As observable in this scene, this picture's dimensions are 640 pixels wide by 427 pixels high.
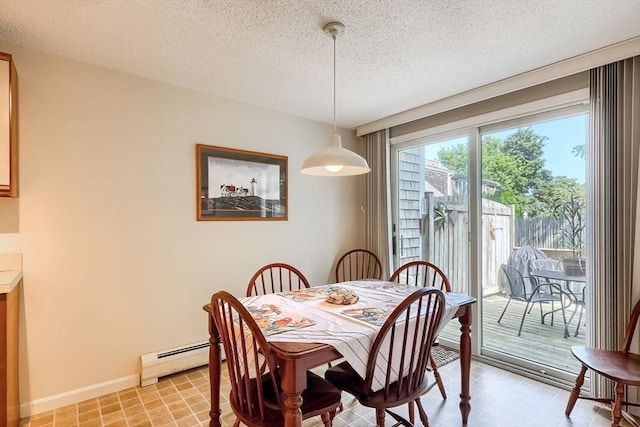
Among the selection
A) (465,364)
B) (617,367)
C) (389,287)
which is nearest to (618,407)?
(617,367)

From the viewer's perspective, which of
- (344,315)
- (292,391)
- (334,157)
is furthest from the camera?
(334,157)

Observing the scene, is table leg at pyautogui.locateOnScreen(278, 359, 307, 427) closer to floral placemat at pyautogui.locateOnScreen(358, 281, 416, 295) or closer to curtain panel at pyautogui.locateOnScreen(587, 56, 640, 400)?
floral placemat at pyautogui.locateOnScreen(358, 281, 416, 295)

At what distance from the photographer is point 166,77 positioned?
2660 mm

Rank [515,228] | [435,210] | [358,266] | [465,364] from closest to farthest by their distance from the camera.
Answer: [465,364] < [515,228] < [435,210] < [358,266]

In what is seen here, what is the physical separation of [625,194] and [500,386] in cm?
160

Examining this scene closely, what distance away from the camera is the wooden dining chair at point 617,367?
6.03ft

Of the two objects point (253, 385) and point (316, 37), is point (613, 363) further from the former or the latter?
point (316, 37)

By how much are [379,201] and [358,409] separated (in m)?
2.17

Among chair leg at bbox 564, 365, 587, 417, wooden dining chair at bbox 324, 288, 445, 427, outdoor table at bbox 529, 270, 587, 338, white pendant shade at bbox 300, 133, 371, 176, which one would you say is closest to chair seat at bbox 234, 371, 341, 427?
wooden dining chair at bbox 324, 288, 445, 427

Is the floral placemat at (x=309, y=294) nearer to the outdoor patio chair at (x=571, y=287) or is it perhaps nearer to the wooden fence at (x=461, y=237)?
the wooden fence at (x=461, y=237)

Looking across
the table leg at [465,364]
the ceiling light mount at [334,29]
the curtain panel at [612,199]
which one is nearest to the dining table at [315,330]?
the table leg at [465,364]

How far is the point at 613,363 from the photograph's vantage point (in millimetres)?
1974

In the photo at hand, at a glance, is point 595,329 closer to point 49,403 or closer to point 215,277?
point 215,277

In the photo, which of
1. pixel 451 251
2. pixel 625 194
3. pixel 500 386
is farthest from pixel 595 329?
pixel 451 251
